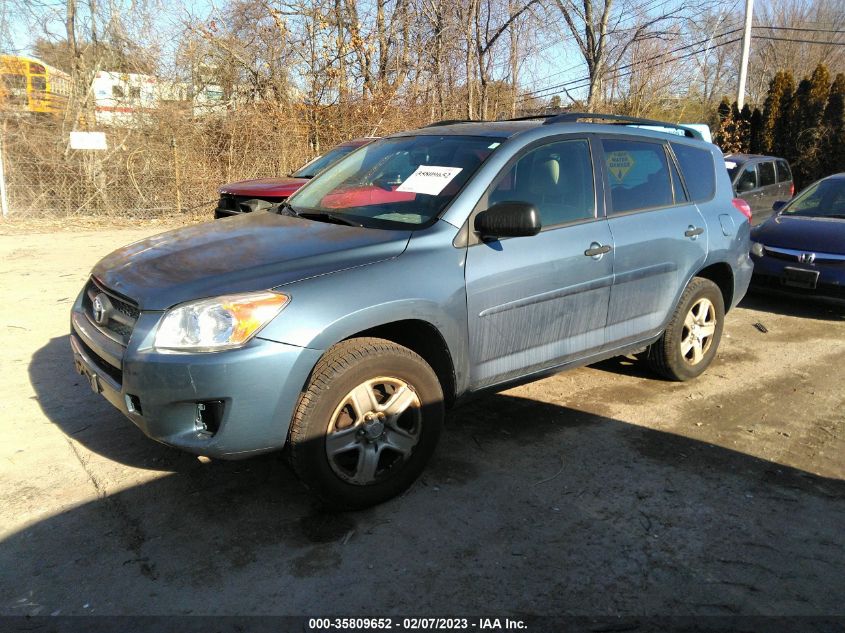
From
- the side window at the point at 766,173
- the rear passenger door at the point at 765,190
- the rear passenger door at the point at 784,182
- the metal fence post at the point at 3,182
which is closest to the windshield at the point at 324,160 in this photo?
the metal fence post at the point at 3,182

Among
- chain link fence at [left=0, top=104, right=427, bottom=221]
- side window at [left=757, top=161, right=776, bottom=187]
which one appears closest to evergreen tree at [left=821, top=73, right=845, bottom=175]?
side window at [left=757, top=161, right=776, bottom=187]

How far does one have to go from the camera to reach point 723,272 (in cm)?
511

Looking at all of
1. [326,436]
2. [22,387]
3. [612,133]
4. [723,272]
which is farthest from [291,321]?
[723,272]

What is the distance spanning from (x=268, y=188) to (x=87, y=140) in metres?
5.26

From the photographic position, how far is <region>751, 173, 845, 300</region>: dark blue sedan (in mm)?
6809

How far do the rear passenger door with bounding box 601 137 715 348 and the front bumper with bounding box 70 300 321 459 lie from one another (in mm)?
2201

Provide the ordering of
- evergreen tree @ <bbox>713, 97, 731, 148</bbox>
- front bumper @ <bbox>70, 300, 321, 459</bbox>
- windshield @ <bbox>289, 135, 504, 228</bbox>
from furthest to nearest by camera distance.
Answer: evergreen tree @ <bbox>713, 97, 731, 148</bbox>, windshield @ <bbox>289, 135, 504, 228</bbox>, front bumper @ <bbox>70, 300, 321, 459</bbox>

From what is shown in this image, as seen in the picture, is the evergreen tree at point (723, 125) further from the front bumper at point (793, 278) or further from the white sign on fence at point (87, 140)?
the white sign on fence at point (87, 140)

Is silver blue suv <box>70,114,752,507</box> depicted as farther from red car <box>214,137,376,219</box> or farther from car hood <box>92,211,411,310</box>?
red car <box>214,137,376,219</box>

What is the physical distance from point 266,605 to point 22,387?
3.07 m

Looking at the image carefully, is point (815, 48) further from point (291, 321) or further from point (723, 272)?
point (291, 321)

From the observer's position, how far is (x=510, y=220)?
3.34 metres

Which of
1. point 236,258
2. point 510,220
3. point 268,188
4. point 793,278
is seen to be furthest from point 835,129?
point 236,258

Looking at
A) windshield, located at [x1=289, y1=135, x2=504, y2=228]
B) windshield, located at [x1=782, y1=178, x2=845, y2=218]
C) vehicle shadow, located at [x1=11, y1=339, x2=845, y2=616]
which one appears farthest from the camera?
windshield, located at [x1=782, y1=178, x2=845, y2=218]
